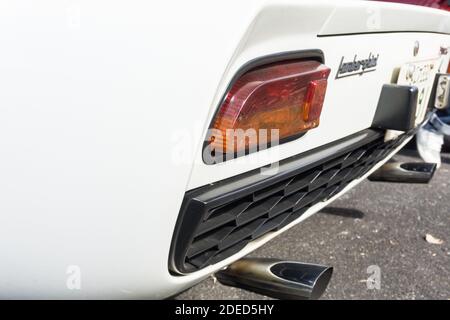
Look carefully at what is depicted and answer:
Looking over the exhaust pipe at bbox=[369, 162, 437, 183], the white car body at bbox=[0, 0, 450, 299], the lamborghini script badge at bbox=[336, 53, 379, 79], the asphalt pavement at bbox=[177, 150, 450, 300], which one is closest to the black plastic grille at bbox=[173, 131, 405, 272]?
the white car body at bbox=[0, 0, 450, 299]

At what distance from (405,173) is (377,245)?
348 mm

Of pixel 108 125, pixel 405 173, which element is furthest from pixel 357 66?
pixel 405 173

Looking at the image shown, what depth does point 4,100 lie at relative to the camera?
0.81m

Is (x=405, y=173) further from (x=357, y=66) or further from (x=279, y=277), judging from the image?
(x=279, y=277)

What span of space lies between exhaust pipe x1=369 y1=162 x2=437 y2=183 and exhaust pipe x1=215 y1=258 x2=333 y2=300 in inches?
43.8

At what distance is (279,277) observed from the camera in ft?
4.23

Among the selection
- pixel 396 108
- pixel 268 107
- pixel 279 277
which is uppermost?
pixel 268 107

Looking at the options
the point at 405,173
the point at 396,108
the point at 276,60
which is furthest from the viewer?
the point at 405,173

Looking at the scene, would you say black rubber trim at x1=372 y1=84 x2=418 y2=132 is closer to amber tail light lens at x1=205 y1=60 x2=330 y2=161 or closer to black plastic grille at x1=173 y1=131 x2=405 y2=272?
black plastic grille at x1=173 y1=131 x2=405 y2=272

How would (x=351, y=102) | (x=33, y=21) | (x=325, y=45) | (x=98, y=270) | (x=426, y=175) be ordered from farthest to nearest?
1. (x=426, y=175)
2. (x=351, y=102)
3. (x=325, y=45)
4. (x=98, y=270)
5. (x=33, y=21)

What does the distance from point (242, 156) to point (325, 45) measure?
Answer: 0.35 metres

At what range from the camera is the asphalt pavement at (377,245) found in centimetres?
197

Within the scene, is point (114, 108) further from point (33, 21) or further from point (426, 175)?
point (426, 175)

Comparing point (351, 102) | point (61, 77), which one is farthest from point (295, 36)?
point (61, 77)
